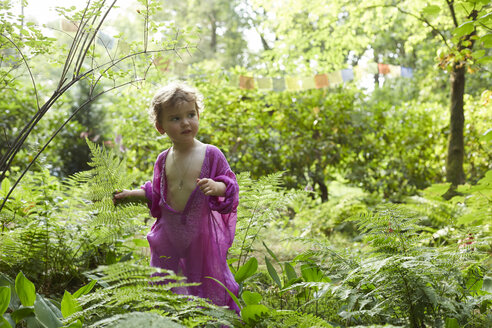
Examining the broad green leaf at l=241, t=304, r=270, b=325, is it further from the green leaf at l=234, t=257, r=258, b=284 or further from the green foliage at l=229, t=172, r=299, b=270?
the green foliage at l=229, t=172, r=299, b=270

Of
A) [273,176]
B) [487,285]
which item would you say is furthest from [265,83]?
[487,285]

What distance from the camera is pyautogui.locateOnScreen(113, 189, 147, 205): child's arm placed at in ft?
8.32

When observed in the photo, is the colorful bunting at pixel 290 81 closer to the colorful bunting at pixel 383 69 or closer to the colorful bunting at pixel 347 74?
the colorful bunting at pixel 347 74

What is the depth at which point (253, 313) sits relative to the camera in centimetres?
194

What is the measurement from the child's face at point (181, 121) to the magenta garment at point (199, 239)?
0.16 metres

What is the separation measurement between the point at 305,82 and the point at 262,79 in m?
0.76

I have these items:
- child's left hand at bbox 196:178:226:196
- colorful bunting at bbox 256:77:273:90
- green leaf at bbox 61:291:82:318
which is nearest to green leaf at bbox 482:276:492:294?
child's left hand at bbox 196:178:226:196

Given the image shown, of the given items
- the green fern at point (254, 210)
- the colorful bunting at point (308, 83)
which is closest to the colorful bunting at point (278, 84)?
the colorful bunting at point (308, 83)

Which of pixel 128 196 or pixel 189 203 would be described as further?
pixel 128 196

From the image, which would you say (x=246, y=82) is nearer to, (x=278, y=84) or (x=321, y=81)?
(x=278, y=84)

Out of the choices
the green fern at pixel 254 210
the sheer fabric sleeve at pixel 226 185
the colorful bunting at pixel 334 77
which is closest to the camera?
the sheer fabric sleeve at pixel 226 185

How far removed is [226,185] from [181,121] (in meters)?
0.42

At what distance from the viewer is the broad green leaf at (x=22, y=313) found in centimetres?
170

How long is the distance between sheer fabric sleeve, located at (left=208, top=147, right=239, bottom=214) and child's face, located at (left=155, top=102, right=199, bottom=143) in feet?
0.62
